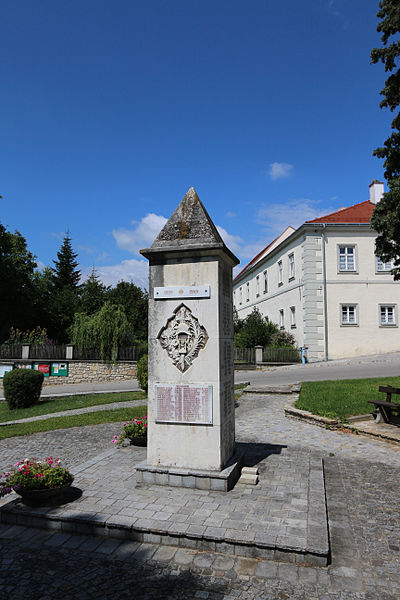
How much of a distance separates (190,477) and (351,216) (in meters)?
25.0

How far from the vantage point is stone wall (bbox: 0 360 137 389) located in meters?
24.6

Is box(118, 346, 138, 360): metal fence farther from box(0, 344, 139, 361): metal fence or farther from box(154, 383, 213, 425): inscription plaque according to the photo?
box(154, 383, 213, 425): inscription plaque

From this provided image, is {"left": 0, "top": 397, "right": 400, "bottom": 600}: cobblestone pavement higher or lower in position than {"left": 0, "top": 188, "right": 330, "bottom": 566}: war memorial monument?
lower

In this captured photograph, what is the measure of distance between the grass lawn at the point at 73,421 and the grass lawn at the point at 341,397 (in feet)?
16.6

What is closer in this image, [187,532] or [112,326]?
[187,532]

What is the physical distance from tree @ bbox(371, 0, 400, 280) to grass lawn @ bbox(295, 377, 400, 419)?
15.5 feet

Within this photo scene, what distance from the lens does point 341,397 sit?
12.3 m

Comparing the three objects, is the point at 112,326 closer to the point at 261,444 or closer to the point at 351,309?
the point at 351,309

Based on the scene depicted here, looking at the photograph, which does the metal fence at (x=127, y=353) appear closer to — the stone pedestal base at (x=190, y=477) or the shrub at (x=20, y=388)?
the shrub at (x=20, y=388)

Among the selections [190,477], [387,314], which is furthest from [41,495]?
[387,314]

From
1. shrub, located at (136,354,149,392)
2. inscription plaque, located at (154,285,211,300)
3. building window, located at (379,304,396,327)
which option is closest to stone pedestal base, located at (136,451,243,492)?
inscription plaque, located at (154,285,211,300)

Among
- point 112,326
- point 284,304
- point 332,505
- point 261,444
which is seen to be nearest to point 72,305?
point 112,326

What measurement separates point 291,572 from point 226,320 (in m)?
3.38

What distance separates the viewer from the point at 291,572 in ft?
12.3
